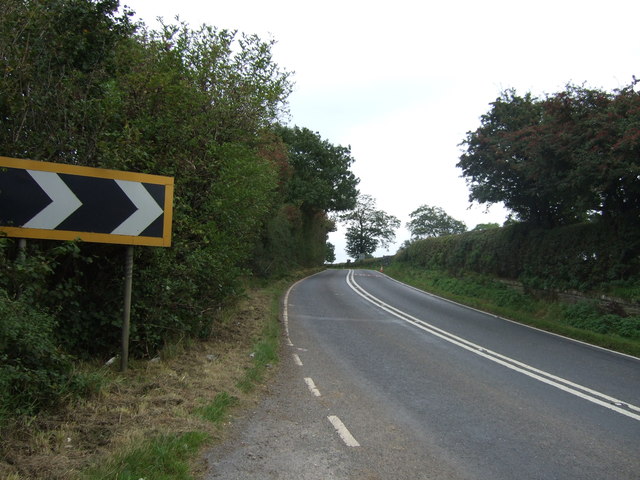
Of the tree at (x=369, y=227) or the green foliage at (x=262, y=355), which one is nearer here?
the green foliage at (x=262, y=355)

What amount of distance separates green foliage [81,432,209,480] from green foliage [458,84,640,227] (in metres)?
12.9

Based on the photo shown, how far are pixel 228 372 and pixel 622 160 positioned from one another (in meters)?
12.5

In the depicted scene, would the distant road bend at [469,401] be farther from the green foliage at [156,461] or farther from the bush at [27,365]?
the bush at [27,365]

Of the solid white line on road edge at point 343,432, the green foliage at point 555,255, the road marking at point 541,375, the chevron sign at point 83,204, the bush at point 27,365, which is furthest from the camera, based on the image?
the green foliage at point 555,255

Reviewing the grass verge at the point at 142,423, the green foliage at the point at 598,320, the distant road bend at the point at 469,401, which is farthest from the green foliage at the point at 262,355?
the green foliage at the point at 598,320

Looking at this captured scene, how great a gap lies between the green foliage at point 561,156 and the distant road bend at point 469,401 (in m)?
5.44

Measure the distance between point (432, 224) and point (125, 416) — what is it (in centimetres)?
8934

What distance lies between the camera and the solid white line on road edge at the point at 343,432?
4.50m

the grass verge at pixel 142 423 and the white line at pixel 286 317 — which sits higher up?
the grass verge at pixel 142 423

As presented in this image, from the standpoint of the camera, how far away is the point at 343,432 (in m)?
4.79

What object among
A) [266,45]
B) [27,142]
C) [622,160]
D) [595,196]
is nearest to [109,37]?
[27,142]

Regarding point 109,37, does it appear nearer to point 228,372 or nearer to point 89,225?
point 89,225

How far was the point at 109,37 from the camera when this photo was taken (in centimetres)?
564

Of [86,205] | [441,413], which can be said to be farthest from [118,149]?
[441,413]
